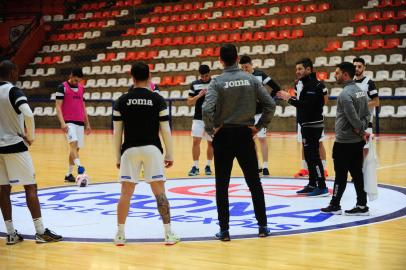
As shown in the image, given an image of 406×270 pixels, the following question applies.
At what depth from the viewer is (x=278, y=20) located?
2773cm

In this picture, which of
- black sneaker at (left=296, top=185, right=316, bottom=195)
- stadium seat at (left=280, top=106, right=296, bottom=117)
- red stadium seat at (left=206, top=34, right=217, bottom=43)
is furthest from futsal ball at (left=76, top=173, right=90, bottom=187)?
red stadium seat at (left=206, top=34, right=217, bottom=43)

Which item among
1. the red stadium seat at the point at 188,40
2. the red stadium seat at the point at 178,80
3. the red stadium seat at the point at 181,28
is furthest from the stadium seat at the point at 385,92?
the red stadium seat at the point at 181,28

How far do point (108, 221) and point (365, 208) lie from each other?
295 cm

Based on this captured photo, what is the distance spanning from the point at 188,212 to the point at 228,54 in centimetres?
230

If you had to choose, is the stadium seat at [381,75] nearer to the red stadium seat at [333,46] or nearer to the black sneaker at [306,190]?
the red stadium seat at [333,46]

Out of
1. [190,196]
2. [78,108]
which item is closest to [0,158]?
[190,196]

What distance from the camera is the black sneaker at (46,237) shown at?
6660mm

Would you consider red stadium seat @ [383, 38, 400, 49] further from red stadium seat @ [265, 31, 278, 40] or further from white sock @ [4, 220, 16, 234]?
white sock @ [4, 220, 16, 234]

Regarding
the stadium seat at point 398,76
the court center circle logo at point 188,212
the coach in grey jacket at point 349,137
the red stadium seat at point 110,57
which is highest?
the red stadium seat at point 110,57

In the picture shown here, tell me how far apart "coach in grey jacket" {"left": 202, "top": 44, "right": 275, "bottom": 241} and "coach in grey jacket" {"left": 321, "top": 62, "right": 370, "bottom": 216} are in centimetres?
136

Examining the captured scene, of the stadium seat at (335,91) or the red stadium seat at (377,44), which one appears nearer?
the stadium seat at (335,91)

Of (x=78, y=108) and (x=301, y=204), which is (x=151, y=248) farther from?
(x=78, y=108)

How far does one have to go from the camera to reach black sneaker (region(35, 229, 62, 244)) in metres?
6.66

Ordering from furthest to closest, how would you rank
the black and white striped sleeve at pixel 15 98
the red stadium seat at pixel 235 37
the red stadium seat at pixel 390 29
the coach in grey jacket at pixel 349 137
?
the red stadium seat at pixel 235 37 → the red stadium seat at pixel 390 29 → the coach in grey jacket at pixel 349 137 → the black and white striped sleeve at pixel 15 98
